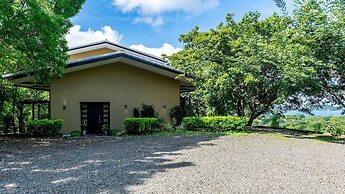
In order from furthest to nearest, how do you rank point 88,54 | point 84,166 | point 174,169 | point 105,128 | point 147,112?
point 88,54, point 147,112, point 105,128, point 84,166, point 174,169

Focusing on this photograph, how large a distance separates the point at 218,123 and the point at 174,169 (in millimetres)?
9232

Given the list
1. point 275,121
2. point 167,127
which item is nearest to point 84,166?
point 167,127

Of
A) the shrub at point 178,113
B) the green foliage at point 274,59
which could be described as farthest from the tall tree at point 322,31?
the shrub at point 178,113

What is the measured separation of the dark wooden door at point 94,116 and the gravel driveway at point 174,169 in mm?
6253

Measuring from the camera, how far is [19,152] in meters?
10.3

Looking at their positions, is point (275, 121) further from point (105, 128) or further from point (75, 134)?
point (75, 134)

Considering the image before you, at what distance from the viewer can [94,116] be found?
58.5ft

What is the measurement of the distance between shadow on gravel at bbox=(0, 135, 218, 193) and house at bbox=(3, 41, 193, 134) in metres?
5.39

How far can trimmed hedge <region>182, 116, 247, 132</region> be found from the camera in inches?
629

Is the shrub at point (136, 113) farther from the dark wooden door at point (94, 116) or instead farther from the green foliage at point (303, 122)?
the green foliage at point (303, 122)

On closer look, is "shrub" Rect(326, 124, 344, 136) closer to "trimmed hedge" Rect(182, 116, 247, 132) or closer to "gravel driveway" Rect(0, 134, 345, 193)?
"trimmed hedge" Rect(182, 116, 247, 132)

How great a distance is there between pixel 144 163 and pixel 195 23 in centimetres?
1690

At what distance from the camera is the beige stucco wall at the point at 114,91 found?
1709 centimetres

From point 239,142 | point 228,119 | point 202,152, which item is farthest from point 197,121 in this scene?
point 202,152
